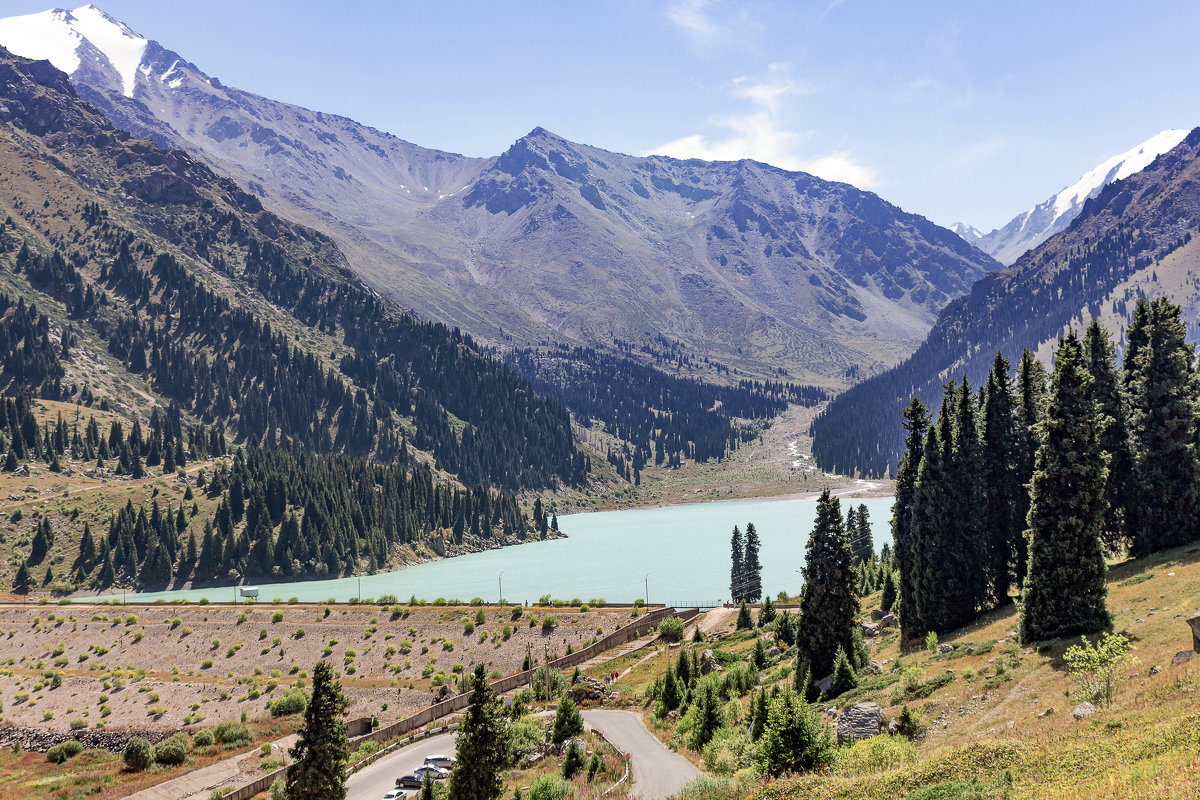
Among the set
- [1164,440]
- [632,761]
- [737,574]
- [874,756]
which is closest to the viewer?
[874,756]

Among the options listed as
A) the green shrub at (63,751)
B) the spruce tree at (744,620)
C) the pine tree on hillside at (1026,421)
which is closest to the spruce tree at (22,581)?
the green shrub at (63,751)

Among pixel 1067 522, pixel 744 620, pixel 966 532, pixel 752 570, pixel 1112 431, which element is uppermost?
pixel 1112 431

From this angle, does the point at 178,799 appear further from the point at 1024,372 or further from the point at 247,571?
the point at 247,571

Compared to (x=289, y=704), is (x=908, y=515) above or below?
above

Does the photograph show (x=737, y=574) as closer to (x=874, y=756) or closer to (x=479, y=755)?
(x=479, y=755)

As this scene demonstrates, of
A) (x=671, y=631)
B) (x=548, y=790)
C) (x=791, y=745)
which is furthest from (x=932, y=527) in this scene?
(x=671, y=631)

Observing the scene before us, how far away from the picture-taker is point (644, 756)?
4450 cm

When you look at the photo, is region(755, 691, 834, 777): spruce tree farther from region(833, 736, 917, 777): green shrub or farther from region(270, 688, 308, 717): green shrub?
region(270, 688, 308, 717): green shrub

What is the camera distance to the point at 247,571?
155125 mm

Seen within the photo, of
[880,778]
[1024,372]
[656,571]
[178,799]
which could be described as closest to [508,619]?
[178,799]

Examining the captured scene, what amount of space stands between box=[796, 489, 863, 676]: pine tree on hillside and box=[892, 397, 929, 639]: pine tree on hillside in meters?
9.14

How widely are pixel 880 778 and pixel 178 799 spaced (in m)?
45.6

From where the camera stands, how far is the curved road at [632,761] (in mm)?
38156

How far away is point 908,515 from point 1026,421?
1232 cm
